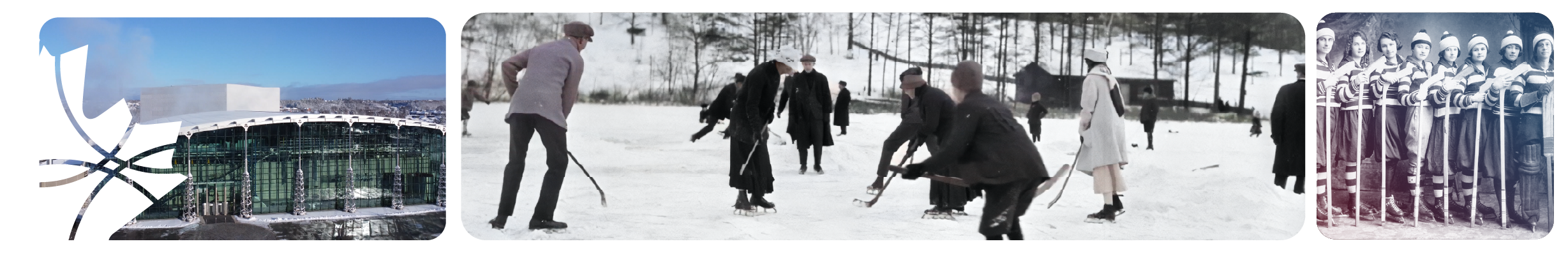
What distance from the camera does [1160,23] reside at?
5.17 meters


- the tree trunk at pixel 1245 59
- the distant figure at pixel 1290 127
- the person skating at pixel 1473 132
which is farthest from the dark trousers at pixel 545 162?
the person skating at pixel 1473 132

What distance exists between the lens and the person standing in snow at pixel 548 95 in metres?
5.06

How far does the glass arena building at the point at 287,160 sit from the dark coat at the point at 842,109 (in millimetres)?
1933

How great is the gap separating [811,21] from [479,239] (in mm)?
1912

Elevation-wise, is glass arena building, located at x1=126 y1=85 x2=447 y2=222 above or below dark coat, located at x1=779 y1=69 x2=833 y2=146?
below

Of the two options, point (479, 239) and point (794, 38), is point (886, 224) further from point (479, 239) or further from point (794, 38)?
point (479, 239)

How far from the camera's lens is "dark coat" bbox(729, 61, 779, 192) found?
5.07m

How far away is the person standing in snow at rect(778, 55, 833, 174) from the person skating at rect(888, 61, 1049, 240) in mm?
471

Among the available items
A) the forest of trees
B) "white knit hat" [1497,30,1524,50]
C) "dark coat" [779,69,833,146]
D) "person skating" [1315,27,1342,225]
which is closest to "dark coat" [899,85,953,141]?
the forest of trees

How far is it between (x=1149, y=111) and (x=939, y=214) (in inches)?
44.2

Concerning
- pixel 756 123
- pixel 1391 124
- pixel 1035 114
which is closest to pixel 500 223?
pixel 756 123

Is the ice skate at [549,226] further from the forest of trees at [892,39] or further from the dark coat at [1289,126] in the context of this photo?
the dark coat at [1289,126]

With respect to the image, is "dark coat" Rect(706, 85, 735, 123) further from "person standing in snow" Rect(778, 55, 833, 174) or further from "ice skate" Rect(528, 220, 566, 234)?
"ice skate" Rect(528, 220, 566, 234)

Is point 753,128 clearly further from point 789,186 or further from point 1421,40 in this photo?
point 1421,40
